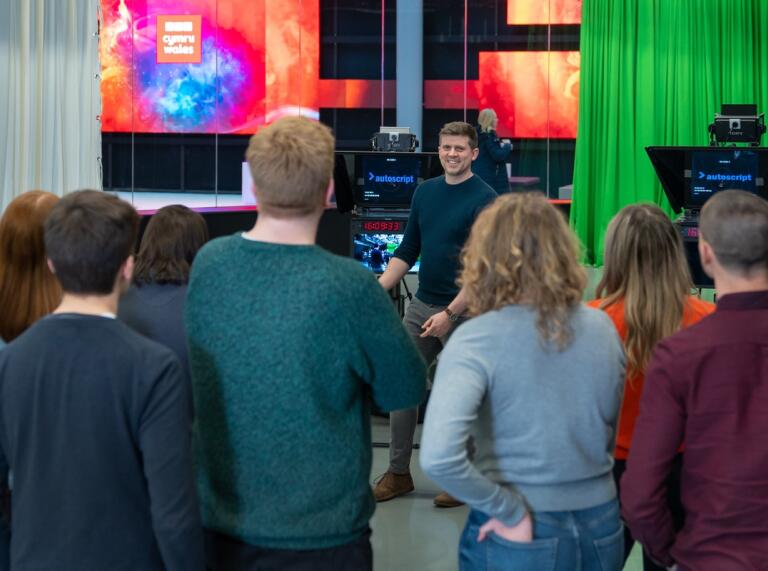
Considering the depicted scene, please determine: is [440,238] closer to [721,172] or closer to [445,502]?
[445,502]

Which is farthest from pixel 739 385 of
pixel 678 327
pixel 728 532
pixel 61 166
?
pixel 61 166

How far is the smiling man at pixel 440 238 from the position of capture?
4.03 m

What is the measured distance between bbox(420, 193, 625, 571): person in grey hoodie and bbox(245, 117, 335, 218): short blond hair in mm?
309

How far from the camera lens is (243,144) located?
34.4ft

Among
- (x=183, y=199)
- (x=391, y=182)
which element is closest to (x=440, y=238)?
(x=391, y=182)

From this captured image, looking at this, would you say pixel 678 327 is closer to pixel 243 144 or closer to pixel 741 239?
pixel 741 239

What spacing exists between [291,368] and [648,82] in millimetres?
9532

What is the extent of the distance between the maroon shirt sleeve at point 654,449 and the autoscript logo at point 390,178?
3171mm

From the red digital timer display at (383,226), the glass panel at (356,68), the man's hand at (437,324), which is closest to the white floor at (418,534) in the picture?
the man's hand at (437,324)

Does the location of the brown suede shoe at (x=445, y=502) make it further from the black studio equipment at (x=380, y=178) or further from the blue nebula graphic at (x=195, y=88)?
the blue nebula graphic at (x=195, y=88)

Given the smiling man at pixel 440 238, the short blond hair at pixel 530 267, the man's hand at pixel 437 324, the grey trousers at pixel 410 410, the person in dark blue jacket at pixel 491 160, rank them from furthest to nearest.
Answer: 1. the person in dark blue jacket at pixel 491 160
2. the grey trousers at pixel 410 410
3. the smiling man at pixel 440 238
4. the man's hand at pixel 437 324
5. the short blond hair at pixel 530 267

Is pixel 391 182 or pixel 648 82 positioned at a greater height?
pixel 648 82

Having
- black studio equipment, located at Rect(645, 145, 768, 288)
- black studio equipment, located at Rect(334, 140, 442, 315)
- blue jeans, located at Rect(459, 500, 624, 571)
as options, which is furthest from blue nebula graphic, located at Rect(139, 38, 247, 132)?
blue jeans, located at Rect(459, 500, 624, 571)

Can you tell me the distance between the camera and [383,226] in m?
4.79
